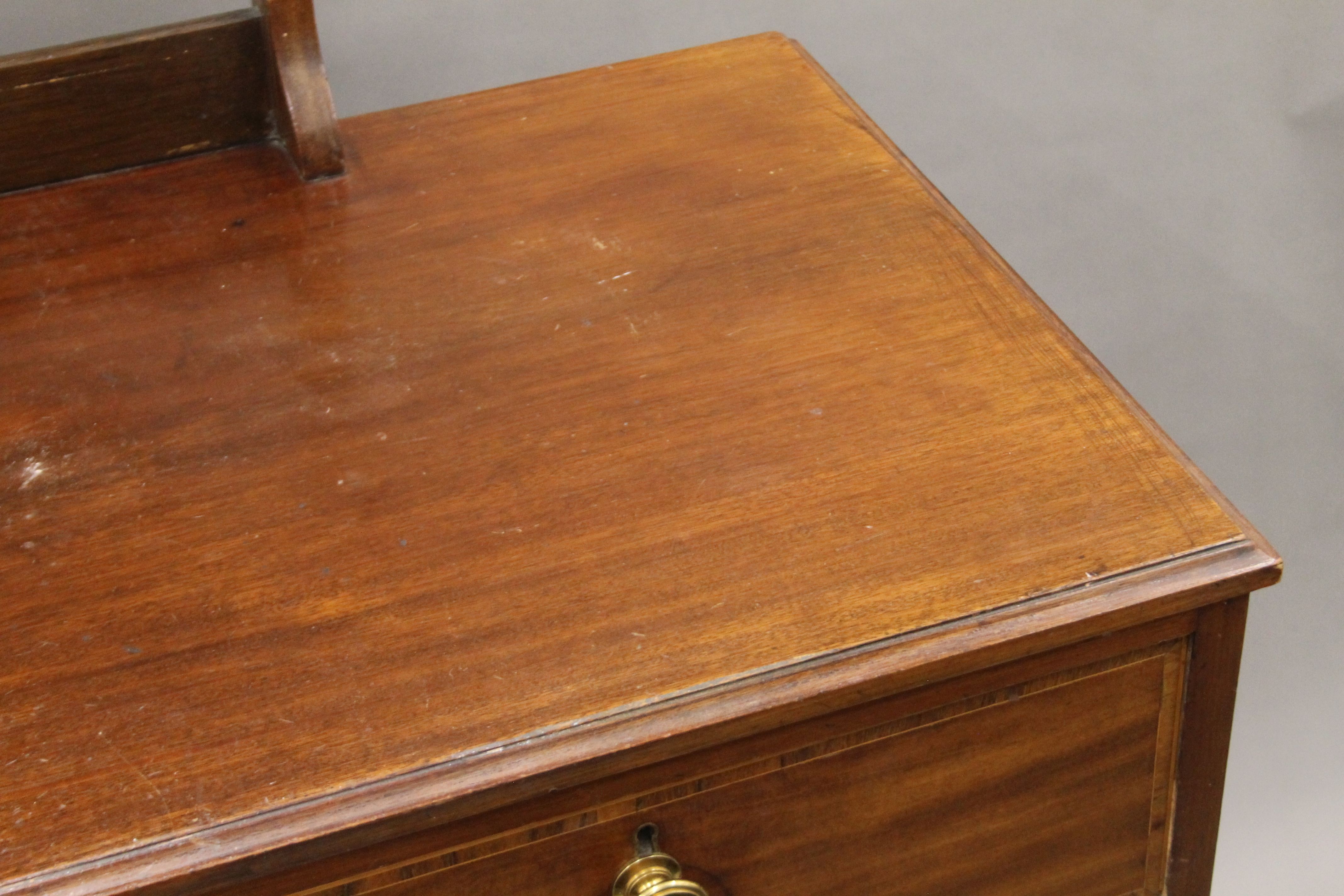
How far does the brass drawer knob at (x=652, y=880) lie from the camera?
0.76 metres

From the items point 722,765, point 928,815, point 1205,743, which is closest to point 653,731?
point 722,765

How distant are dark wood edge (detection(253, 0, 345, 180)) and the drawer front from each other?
505mm

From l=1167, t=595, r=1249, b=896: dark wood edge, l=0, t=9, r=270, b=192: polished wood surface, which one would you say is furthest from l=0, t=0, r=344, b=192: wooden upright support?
l=1167, t=595, r=1249, b=896: dark wood edge

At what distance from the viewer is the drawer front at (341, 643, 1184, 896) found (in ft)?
2.47

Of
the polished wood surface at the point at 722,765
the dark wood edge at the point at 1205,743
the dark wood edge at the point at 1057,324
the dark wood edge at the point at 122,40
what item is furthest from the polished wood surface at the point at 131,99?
the dark wood edge at the point at 1205,743

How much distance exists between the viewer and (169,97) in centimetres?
108

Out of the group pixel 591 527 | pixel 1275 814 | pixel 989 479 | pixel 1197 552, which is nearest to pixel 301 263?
pixel 591 527

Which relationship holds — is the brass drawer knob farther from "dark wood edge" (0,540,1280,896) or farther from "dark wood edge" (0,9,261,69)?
"dark wood edge" (0,9,261,69)

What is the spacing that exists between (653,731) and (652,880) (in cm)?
11

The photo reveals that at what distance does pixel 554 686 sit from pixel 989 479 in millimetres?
242

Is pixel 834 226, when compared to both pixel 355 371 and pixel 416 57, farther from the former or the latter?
pixel 416 57

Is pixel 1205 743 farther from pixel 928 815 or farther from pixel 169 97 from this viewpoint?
pixel 169 97

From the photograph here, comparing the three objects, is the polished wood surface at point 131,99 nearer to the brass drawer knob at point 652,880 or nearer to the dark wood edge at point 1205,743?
the brass drawer knob at point 652,880

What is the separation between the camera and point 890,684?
0.73 m
